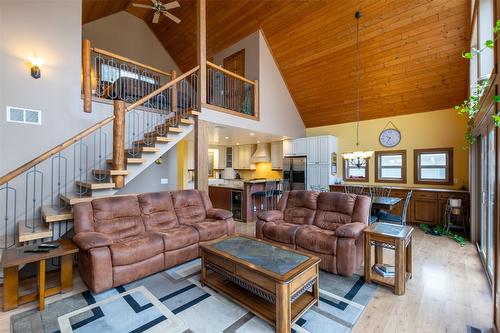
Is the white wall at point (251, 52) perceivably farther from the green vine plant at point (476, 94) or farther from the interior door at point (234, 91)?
the green vine plant at point (476, 94)

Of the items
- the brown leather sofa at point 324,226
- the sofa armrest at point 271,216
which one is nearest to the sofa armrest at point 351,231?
the brown leather sofa at point 324,226

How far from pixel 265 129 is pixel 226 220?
3205mm

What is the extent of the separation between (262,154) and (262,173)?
0.80 m

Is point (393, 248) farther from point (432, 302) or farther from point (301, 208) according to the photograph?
point (301, 208)

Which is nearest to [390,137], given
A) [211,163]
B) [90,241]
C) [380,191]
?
[380,191]

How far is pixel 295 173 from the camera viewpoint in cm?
751

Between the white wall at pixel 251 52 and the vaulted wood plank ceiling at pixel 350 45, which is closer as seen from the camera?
the vaulted wood plank ceiling at pixel 350 45

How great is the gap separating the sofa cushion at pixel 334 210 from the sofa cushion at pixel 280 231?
42 centimetres

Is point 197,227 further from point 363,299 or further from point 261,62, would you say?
point 261,62

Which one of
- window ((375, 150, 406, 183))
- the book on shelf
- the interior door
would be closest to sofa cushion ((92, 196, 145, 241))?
the book on shelf

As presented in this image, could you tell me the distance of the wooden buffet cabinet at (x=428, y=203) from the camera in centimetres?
501

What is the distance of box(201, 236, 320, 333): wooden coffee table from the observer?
193 centimetres

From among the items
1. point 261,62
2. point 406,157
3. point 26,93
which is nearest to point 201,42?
point 261,62

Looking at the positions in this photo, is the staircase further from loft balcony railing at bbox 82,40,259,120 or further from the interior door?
the interior door
